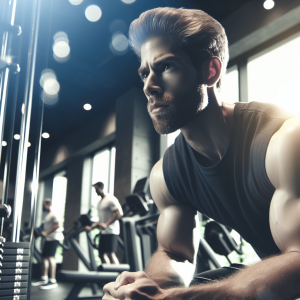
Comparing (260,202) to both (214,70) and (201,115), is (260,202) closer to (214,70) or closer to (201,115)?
(201,115)

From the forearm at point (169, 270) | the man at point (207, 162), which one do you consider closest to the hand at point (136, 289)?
the man at point (207, 162)

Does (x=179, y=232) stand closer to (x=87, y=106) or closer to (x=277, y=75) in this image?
(x=277, y=75)

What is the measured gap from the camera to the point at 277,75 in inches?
155

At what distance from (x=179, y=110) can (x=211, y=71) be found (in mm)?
184

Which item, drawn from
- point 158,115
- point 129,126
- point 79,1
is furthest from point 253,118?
point 129,126

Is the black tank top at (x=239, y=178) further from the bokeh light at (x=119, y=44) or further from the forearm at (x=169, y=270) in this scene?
the bokeh light at (x=119, y=44)

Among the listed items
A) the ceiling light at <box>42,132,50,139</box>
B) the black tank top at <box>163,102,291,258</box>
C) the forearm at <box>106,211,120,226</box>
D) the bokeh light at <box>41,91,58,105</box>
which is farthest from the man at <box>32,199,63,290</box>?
the black tank top at <box>163,102,291,258</box>

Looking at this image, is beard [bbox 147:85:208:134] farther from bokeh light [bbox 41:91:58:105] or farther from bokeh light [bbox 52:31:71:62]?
bokeh light [bbox 41:91:58:105]

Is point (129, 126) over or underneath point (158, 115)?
over

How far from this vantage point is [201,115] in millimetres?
944

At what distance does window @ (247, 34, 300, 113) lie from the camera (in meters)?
3.70

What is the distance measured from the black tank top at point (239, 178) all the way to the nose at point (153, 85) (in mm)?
229

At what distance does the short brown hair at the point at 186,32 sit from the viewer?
3.09 feet

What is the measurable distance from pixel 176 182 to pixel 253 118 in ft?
1.03
